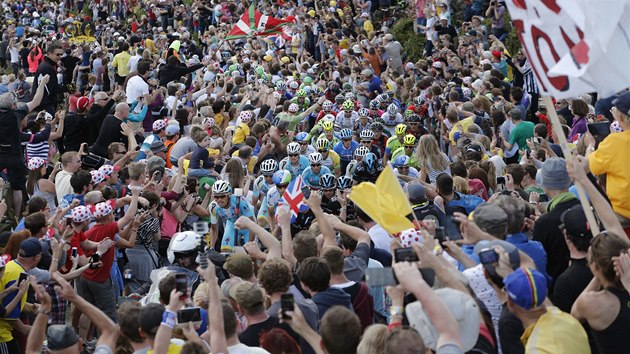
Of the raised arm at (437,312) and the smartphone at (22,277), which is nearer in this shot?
the raised arm at (437,312)

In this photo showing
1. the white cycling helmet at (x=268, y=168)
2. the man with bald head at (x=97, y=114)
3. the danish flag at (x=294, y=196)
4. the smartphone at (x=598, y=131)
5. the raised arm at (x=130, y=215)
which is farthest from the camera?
the man with bald head at (x=97, y=114)

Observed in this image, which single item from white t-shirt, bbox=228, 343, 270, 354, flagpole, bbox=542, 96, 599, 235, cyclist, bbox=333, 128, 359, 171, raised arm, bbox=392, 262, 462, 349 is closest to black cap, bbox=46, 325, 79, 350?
white t-shirt, bbox=228, 343, 270, 354

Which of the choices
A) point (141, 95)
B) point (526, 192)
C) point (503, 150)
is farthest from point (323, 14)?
point (526, 192)

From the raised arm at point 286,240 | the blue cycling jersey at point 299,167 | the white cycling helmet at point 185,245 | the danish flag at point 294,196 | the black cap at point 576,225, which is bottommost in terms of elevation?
the blue cycling jersey at point 299,167

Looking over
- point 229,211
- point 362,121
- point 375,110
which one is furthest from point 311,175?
point 375,110

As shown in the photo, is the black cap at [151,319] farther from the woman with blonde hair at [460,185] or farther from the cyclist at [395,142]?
the cyclist at [395,142]

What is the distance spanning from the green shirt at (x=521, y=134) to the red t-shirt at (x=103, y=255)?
6.91m

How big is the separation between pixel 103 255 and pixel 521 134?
7.16 meters

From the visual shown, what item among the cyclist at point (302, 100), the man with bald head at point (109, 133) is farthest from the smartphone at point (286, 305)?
the cyclist at point (302, 100)

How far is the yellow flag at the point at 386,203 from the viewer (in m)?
6.79

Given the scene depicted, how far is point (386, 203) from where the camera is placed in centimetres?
688

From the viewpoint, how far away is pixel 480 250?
19.5 feet

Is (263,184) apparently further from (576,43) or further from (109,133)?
(576,43)

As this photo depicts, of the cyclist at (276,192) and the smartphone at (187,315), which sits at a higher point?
the smartphone at (187,315)
